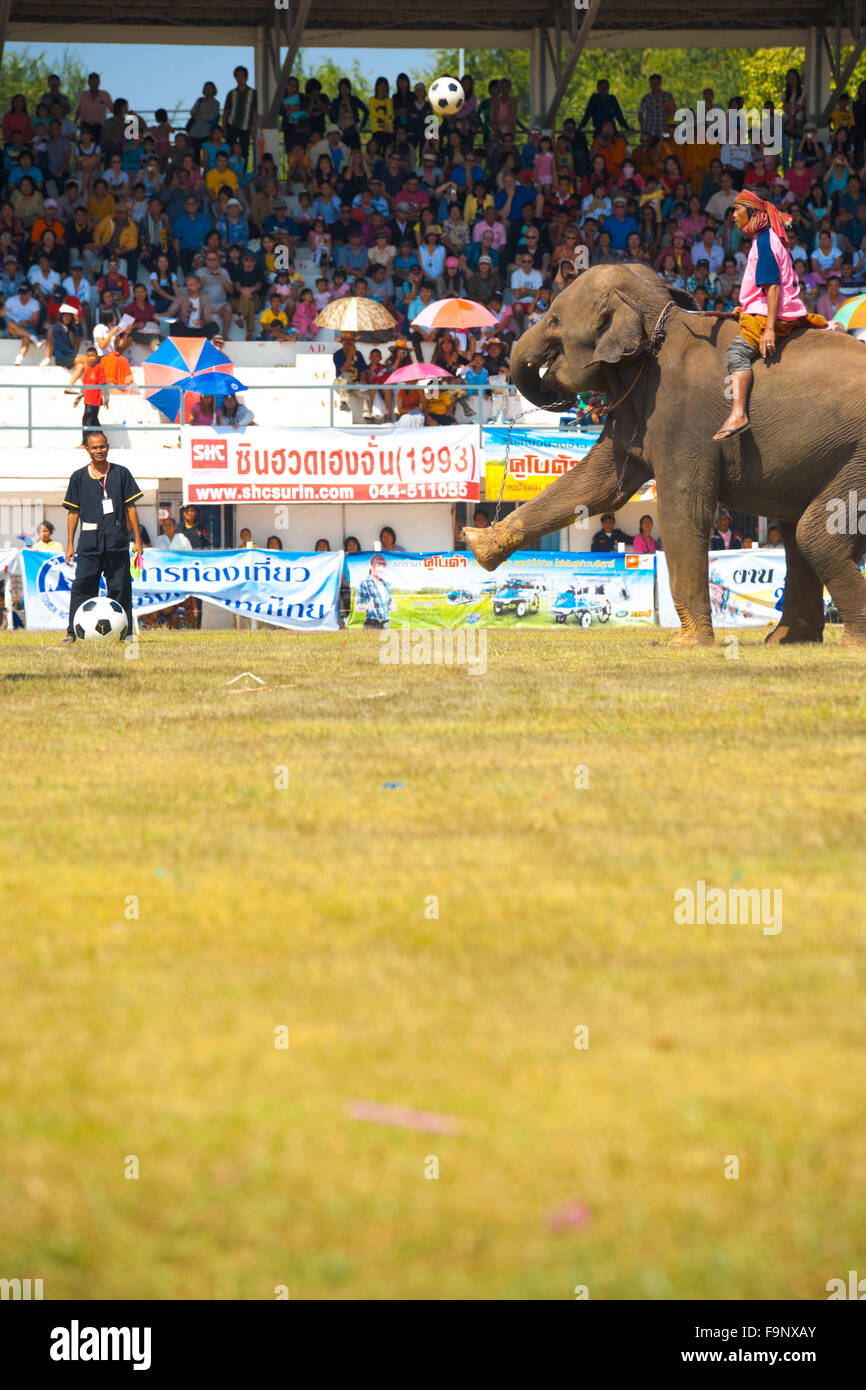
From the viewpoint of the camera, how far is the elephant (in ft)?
45.9

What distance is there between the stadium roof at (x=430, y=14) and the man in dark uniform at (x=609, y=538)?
13.2m

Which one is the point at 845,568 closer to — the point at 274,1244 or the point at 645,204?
the point at 274,1244

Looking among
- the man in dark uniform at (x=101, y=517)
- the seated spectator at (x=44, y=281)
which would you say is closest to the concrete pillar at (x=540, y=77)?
the seated spectator at (x=44, y=281)

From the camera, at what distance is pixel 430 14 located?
122 ft

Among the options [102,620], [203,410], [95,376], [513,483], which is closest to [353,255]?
[203,410]

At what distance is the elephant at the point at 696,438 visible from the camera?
1398 cm

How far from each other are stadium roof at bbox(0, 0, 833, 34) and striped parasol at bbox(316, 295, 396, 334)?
894cm

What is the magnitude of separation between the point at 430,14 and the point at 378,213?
6.44m

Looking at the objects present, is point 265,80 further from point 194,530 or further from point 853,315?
point 853,315

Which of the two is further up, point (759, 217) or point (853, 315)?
point (853, 315)

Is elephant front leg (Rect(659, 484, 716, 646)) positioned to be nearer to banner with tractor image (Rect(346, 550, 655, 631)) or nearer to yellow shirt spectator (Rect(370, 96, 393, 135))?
banner with tractor image (Rect(346, 550, 655, 631))

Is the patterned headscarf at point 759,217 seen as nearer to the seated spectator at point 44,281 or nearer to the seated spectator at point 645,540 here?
the seated spectator at point 645,540

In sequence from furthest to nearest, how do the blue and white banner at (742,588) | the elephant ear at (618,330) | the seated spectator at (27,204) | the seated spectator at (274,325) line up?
the seated spectator at (27,204) < the seated spectator at (274,325) < the blue and white banner at (742,588) < the elephant ear at (618,330)

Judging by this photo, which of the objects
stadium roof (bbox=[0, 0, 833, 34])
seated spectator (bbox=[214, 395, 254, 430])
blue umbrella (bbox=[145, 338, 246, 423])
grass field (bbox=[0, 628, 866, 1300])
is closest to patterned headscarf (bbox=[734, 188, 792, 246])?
grass field (bbox=[0, 628, 866, 1300])
